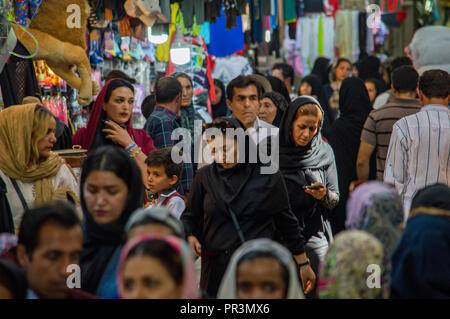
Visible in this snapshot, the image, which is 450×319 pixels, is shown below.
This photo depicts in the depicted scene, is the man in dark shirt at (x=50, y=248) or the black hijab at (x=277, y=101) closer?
the man in dark shirt at (x=50, y=248)

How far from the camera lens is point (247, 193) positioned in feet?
11.8

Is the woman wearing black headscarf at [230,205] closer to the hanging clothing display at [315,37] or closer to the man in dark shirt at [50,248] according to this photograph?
the man in dark shirt at [50,248]

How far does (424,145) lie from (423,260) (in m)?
2.36

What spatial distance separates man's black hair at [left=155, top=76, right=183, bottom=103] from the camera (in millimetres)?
5656

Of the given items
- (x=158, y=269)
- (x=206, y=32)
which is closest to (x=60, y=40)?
(x=158, y=269)

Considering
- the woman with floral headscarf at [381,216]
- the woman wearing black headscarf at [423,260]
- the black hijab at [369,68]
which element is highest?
the black hijab at [369,68]

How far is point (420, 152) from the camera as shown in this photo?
473 cm

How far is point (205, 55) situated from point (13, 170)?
5.52m

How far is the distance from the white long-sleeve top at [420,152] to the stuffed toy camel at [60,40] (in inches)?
90.6

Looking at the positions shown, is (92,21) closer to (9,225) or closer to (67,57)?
(67,57)

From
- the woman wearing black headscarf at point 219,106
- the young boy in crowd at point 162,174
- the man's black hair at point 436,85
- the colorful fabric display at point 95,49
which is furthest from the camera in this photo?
the woman wearing black headscarf at point 219,106

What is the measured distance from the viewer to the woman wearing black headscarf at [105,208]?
8.87 feet

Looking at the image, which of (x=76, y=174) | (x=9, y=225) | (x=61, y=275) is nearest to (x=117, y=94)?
(x=76, y=174)

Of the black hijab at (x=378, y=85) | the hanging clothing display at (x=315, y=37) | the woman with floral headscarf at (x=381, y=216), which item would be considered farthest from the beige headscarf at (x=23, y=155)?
the hanging clothing display at (x=315, y=37)
